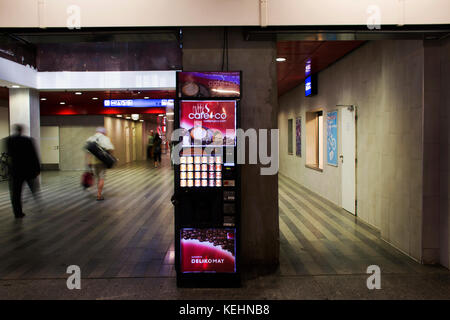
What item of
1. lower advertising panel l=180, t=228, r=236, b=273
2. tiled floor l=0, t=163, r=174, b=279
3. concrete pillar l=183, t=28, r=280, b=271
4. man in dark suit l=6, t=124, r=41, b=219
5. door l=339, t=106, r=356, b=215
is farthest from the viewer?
door l=339, t=106, r=356, b=215

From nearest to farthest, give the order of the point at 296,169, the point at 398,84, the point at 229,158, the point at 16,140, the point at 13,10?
the point at 229,158
the point at 13,10
the point at 398,84
the point at 16,140
the point at 296,169

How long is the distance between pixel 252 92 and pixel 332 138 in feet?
15.3

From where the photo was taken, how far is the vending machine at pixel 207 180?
3582 millimetres

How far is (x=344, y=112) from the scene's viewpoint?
301 inches

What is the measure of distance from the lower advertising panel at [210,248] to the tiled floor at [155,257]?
0.87ft

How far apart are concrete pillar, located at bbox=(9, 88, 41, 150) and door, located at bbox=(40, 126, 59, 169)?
655 cm

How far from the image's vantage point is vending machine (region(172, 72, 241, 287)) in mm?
3582

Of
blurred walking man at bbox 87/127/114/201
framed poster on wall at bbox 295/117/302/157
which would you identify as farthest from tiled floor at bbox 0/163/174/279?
framed poster on wall at bbox 295/117/302/157

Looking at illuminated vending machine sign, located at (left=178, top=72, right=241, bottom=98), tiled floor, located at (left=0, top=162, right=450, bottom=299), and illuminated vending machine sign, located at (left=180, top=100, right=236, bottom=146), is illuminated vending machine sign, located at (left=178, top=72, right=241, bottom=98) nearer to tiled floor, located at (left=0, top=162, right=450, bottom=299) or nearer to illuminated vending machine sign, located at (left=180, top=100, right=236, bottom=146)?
illuminated vending machine sign, located at (left=180, top=100, right=236, bottom=146)

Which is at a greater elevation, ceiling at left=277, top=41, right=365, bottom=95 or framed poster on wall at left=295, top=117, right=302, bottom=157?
ceiling at left=277, top=41, right=365, bottom=95

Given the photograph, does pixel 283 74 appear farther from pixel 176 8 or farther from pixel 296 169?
pixel 176 8

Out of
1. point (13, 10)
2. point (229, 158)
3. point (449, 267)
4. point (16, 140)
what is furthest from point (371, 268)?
point (16, 140)

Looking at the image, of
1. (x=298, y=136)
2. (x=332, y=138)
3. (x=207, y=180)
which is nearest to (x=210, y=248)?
(x=207, y=180)

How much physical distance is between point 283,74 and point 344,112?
7.81 ft
